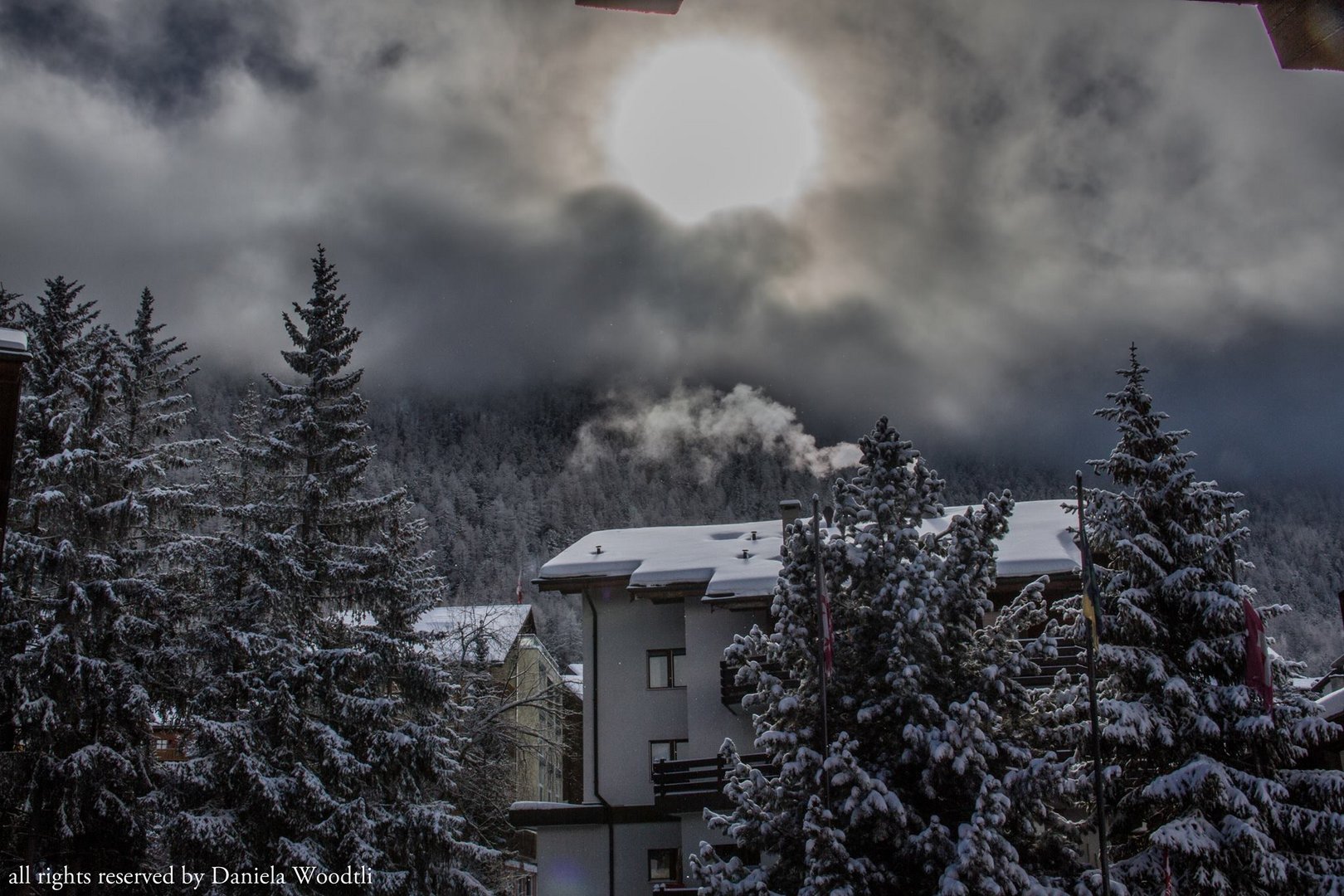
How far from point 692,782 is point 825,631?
913 cm

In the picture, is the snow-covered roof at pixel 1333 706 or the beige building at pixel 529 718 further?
the beige building at pixel 529 718

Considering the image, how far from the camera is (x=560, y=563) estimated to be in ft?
96.5

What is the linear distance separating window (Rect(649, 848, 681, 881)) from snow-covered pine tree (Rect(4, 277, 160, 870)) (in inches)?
454

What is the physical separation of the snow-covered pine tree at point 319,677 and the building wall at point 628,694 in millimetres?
4468

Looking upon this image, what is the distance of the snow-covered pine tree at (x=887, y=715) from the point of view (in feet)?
53.2

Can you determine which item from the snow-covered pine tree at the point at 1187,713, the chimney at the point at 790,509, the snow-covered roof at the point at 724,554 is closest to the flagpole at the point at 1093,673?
the snow-covered pine tree at the point at 1187,713

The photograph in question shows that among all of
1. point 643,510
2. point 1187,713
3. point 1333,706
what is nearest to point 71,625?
point 1187,713

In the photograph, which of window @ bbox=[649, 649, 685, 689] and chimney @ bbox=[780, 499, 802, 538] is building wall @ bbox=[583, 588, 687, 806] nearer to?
window @ bbox=[649, 649, 685, 689]

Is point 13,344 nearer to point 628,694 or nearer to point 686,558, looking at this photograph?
point 686,558

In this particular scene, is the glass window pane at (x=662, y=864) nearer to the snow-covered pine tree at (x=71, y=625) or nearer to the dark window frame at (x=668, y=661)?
the dark window frame at (x=668, y=661)

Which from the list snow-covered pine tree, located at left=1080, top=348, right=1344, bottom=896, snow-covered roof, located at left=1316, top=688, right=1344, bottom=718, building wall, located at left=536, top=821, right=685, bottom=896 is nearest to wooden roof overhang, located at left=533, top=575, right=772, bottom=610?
building wall, located at left=536, top=821, right=685, bottom=896

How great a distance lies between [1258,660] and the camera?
16266 millimetres

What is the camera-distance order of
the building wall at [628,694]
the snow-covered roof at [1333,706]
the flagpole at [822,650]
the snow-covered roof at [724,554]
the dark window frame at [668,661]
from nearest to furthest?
the flagpole at [822,650]
the snow-covered roof at [1333,706]
the snow-covered roof at [724,554]
the building wall at [628,694]
the dark window frame at [668,661]

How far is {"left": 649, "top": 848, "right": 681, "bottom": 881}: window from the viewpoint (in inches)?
1078
